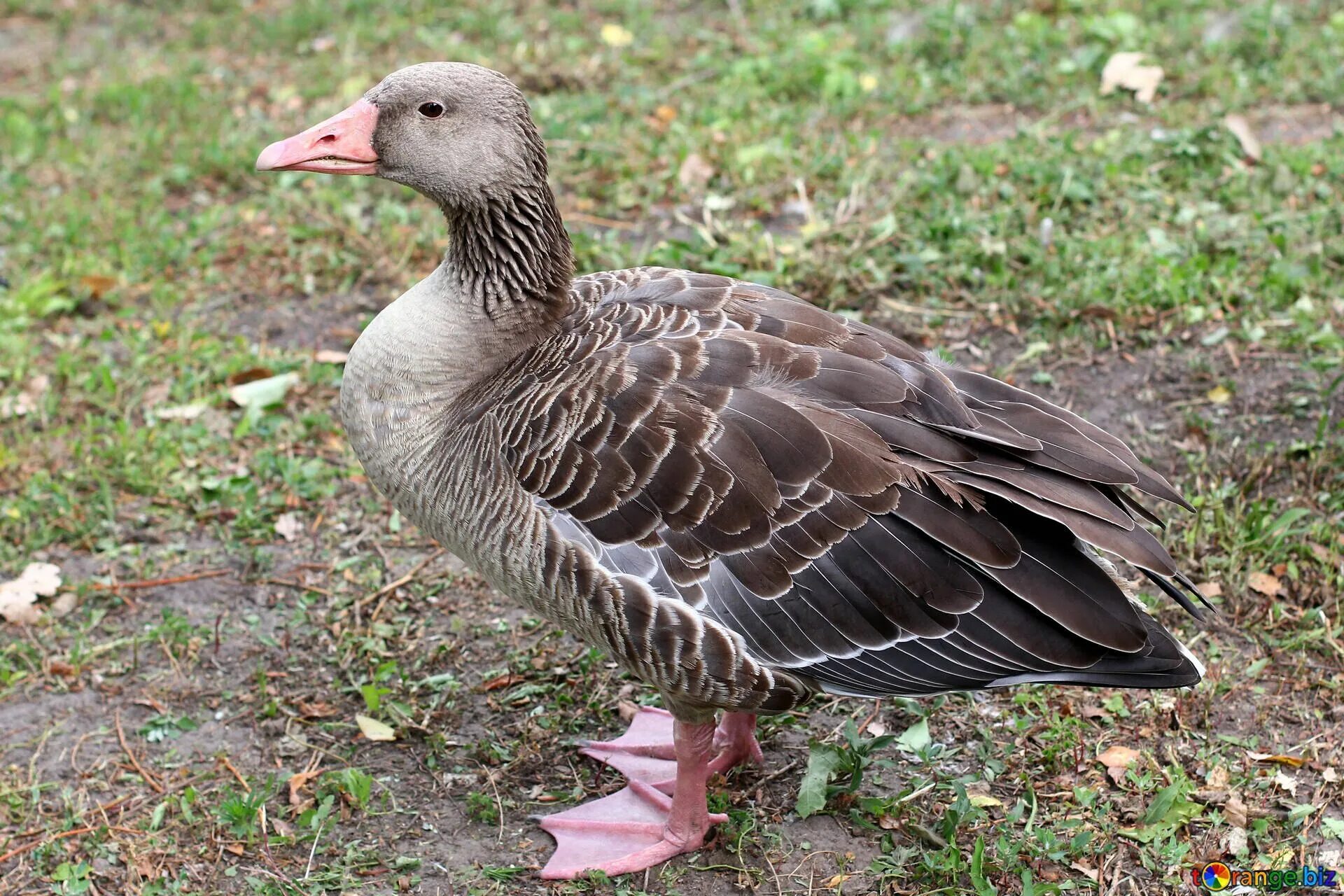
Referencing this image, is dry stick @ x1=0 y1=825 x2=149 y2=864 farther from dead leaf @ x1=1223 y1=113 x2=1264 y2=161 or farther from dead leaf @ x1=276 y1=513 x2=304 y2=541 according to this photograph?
dead leaf @ x1=1223 y1=113 x2=1264 y2=161

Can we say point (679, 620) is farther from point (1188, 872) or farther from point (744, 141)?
point (744, 141)

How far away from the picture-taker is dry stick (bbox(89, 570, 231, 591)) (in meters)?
4.68

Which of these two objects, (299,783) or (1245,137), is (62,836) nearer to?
(299,783)

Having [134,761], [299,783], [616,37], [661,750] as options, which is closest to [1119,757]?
[661,750]

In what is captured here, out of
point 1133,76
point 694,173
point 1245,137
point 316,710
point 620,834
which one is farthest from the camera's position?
point 1133,76

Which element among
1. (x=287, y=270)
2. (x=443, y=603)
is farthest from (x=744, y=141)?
(x=443, y=603)

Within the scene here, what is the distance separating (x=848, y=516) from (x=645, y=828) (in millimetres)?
1229

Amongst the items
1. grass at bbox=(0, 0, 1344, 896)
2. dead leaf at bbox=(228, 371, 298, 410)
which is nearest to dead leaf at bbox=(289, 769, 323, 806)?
grass at bbox=(0, 0, 1344, 896)

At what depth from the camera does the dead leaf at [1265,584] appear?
14.4 ft

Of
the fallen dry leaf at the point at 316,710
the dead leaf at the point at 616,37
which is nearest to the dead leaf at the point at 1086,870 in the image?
the fallen dry leaf at the point at 316,710

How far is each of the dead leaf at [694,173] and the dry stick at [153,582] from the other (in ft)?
10.4

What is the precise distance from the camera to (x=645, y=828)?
3.80 meters

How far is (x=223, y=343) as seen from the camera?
5949mm

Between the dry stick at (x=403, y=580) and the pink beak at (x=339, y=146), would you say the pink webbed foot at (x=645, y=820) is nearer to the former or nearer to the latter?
the dry stick at (x=403, y=580)
